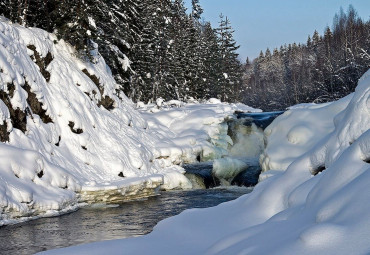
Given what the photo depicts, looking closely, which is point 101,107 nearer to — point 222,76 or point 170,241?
point 170,241

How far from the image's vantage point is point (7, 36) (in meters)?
15.3

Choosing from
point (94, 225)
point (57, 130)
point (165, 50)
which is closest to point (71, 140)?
point (57, 130)

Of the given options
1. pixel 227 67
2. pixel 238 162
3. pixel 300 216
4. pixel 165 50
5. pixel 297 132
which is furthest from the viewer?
A: pixel 227 67

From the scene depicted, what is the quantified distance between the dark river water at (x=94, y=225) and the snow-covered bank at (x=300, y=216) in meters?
1.95

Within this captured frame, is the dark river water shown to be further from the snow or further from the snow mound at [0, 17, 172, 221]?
the snow mound at [0, 17, 172, 221]

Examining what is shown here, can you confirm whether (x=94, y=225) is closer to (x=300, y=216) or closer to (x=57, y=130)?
(x=57, y=130)

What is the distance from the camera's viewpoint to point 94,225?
420 inches

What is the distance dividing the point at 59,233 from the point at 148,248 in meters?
4.31

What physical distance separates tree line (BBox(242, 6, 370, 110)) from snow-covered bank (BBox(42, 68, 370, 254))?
1129 inches

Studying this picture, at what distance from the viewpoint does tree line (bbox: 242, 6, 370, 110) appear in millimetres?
43125

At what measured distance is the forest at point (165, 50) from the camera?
65.2 ft

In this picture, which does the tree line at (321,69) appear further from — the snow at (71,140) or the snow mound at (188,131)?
the snow at (71,140)

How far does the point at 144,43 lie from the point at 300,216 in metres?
30.8

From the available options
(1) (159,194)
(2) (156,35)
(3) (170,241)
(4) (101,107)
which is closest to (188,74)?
(2) (156,35)
